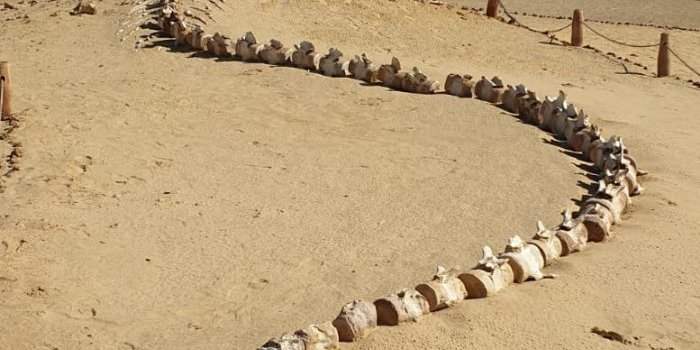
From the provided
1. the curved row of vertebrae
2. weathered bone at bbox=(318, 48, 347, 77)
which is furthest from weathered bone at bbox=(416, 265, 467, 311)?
weathered bone at bbox=(318, 48, 347, 77)

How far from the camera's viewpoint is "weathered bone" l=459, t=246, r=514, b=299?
713cm

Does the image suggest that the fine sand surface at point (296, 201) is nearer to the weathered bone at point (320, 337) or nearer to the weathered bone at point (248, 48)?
the weathered bone at point (320, 337)

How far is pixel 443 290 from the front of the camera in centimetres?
692

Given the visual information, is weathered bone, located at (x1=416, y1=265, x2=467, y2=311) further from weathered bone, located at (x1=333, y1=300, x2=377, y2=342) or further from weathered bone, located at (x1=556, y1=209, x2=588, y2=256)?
weathered bone, located at (x1=556, y1=209, x2=588, y2=256)

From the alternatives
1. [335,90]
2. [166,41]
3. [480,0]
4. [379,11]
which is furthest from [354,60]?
[480,0]

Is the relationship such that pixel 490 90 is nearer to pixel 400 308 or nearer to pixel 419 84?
pixel 419 84

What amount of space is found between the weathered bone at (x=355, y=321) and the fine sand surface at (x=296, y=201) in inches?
3.0

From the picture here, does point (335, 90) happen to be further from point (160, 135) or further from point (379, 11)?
point (379, 11)

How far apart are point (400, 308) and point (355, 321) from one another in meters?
0.33

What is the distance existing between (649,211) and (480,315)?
3.17 metres

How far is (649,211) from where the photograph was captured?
31.1 ft

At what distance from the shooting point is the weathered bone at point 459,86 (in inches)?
540

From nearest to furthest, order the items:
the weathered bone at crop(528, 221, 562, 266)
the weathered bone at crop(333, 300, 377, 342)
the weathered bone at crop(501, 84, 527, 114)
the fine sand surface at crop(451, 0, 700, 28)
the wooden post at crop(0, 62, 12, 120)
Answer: the weathered bone at crop(333, 300, 377, 342) → the weathered bone at crop(528, 221, 562, 266) → the wooden post at crop(0, 62, 12, 120) → the weathered bone at crop(501, 84, 527, 114) → the fine sand surface at crop(451, 0, 700, 28)

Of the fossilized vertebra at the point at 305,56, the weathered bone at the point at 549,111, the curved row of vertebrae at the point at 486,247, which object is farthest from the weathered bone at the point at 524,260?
the fossilized vertebra at the point at 305,56
